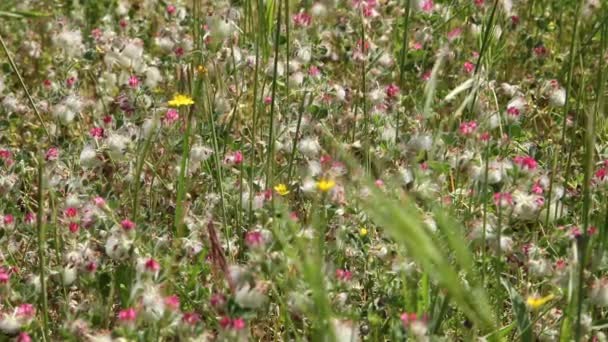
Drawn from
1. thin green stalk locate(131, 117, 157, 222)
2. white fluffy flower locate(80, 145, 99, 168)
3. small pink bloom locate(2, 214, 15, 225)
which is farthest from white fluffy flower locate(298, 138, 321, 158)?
small pink bloom locate(2, 214, 15, 225)

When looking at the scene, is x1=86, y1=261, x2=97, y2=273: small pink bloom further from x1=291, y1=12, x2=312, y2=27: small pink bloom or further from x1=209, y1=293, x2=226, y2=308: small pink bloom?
Answer: x1=291, y1=12, x2=312, y2=27: small pink bloom

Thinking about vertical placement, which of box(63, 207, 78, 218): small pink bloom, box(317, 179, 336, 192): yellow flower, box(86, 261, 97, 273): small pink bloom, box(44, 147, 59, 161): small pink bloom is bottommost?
box(86, 261, 97, 273): small pink bloom

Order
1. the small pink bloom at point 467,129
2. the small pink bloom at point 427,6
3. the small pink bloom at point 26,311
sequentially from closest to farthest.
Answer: the small pink bloom at point 26,311
the small pink bloom at point 467,129
the small pink bloom at point 427,6

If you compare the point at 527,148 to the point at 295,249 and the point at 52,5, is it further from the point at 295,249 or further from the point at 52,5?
the point at 52,5

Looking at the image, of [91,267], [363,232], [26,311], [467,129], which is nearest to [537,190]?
[467,129]

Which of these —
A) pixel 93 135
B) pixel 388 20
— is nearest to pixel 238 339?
pixel 93 135

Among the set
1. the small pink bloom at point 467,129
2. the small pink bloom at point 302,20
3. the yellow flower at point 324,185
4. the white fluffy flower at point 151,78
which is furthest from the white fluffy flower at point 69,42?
the yellow flower at point 324,185

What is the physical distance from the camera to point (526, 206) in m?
2.18

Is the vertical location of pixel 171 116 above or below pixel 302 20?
below

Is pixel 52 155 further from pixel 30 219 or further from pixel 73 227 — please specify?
pixel 73 227

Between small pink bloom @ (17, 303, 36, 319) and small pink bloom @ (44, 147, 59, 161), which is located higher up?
small pink bloom @ (44, 147, 59, 161)

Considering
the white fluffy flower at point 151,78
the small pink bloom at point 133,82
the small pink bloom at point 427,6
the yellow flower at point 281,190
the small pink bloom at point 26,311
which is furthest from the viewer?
the small pink bloom at point 427,6

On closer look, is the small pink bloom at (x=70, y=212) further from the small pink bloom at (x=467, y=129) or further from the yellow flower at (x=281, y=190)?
the small pink bloom at (x=467, y=129)

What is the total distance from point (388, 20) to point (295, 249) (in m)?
1.76
